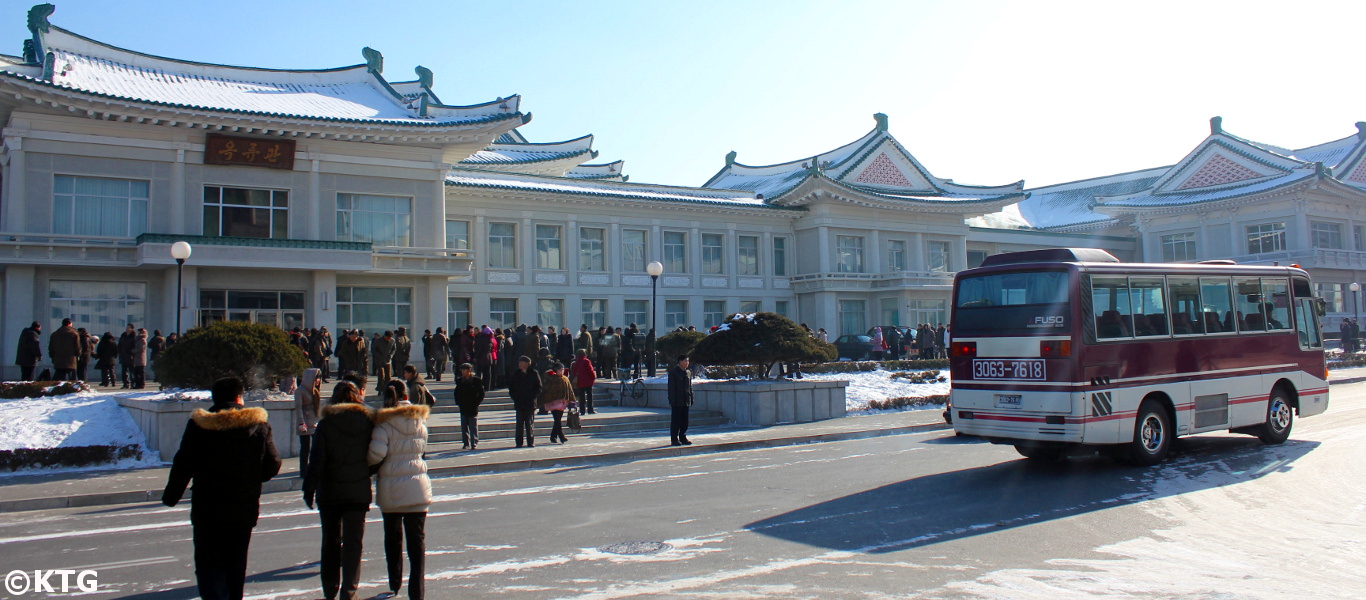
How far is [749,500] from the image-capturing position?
399 inches

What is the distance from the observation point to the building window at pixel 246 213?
2788 cm

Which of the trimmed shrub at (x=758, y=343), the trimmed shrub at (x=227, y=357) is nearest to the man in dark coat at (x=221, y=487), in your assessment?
the trimmed shrub at (x=227, y=357)

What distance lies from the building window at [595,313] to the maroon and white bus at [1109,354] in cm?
2695

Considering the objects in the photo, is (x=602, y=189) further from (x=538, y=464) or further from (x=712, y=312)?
(x=538, y=464)

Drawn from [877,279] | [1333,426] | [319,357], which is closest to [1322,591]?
[1333,426]

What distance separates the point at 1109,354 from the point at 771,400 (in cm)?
870

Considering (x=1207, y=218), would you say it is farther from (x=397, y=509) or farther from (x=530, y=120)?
(x=397, y=509)

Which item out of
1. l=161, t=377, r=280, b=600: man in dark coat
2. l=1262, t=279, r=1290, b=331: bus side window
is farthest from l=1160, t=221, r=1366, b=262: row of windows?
l=161, t=377, r=280, b=600: man in dark coat

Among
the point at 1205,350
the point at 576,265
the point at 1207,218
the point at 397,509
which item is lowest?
the point at 397,509

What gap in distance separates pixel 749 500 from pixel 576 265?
2935cm

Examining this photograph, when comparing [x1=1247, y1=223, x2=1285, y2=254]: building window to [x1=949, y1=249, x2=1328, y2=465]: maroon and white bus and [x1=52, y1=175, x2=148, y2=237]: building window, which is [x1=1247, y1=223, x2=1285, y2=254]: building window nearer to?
[x1=949, y1=249, x2=1328, y2=465]: maroon and white bus

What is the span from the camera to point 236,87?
31250 mm

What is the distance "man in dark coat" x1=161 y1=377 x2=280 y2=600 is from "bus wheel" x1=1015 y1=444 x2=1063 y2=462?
1061cm

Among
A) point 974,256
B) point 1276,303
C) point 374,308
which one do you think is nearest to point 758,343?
point 1276,303
